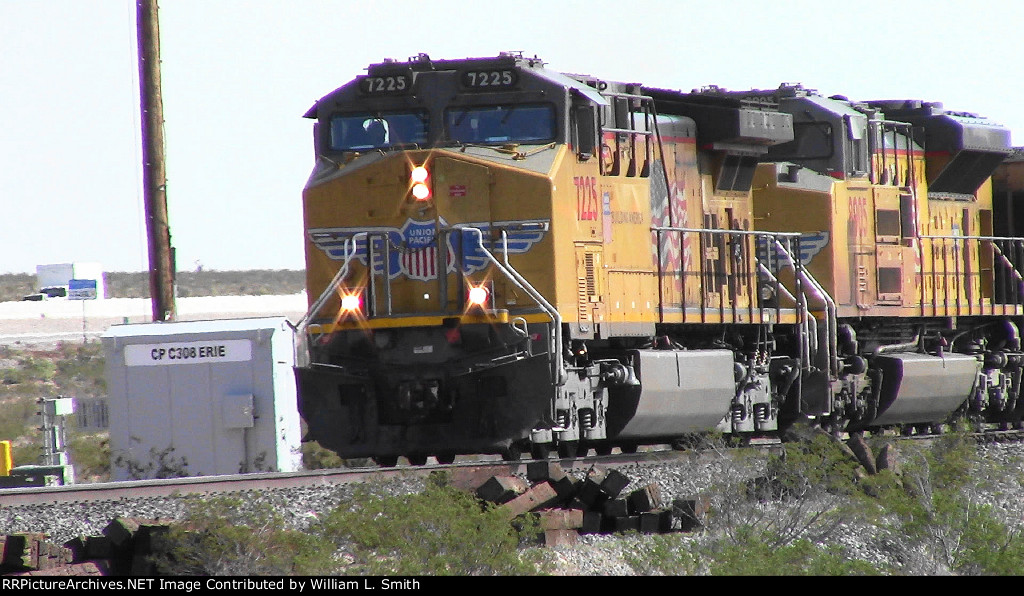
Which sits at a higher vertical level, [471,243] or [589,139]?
[589,139]

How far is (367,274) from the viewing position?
13.1 m

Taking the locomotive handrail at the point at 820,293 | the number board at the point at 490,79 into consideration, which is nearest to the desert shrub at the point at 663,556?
the number board at the point at 490,79

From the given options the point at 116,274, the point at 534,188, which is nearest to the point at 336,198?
the point at 534,188

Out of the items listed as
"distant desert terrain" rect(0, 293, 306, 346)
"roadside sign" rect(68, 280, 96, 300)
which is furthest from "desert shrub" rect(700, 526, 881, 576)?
"roadside sign" rect(68, 280, 96, 300)

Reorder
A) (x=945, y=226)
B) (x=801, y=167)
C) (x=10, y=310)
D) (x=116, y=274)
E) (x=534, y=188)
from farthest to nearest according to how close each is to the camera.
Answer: (x=116, y=274), (x=10, y=310), (x=945, y=226), (x=801, y=167), (x=534, y=188)

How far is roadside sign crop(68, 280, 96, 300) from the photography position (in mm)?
61250

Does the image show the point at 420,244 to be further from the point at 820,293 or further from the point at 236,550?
the point at 820,293

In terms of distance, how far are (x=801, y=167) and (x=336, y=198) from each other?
575 cm

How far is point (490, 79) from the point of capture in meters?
12.8

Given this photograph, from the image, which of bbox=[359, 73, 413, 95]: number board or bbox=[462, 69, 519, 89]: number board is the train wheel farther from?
bbox=[359, 73, 413, 95]: number board

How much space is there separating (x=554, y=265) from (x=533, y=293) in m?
0.31

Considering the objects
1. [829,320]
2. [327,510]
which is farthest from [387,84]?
[829,320]

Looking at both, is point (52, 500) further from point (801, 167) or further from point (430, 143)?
point (801, 167)

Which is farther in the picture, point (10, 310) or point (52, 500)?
point (10, 310)
